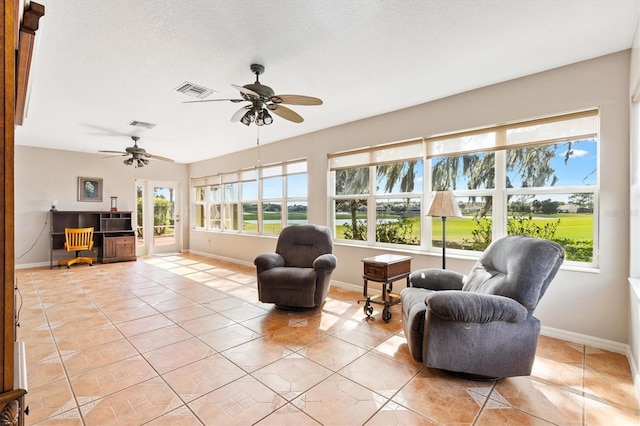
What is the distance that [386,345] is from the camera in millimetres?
2775

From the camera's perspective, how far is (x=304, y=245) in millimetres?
4145

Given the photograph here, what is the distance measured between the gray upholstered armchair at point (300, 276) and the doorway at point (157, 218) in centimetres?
563

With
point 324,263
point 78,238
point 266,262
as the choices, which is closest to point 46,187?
point 78,238

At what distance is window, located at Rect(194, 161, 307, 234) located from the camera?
18.9 ft

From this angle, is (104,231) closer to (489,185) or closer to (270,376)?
(270,376)

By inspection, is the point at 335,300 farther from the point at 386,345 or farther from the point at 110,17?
the point at 110,17

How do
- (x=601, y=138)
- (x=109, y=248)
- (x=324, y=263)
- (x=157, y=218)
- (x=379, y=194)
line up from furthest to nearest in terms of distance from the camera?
(x=157, y=218) < (x=109, y=248) < (x=379, y=194) < (x=324, y=263) < (x=601, y=138)

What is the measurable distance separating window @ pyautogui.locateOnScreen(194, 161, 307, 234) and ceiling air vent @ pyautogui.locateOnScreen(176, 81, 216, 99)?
2.26 m

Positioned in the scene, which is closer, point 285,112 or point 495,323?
point 495,323

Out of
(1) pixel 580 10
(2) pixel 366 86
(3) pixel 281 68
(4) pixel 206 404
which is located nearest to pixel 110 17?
(3) pixel 281 68

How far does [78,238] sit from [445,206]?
23.3 feet

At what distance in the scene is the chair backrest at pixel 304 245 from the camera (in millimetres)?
4047

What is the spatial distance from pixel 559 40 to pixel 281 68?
A: 238 cm

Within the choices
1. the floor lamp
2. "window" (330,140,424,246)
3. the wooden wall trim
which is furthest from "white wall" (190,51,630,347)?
the wooden wall trim
